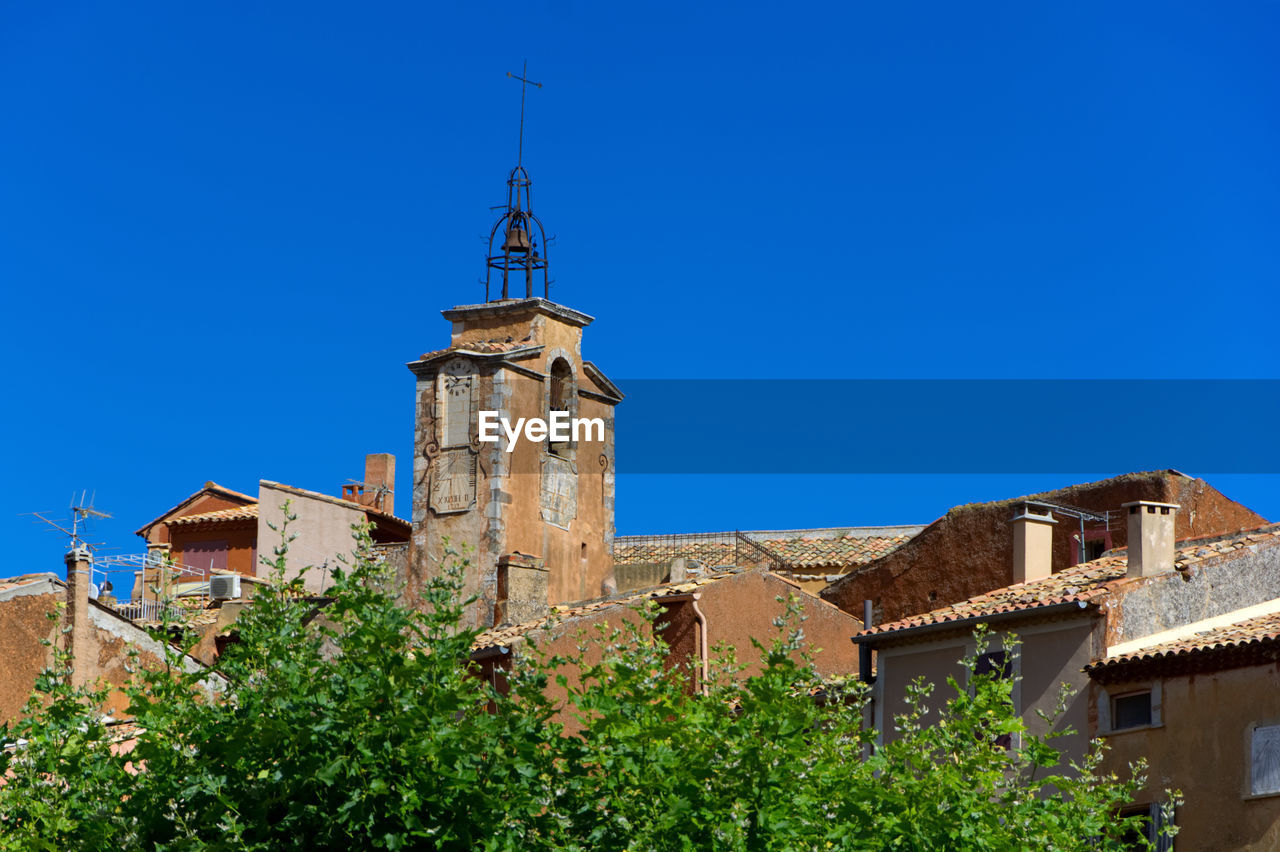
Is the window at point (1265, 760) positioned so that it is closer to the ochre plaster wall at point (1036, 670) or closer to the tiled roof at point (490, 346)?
the ochre plaster wall at point (1036, 670)

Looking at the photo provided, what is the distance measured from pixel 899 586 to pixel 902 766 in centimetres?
1860

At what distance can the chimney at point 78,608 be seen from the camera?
31.5 meters

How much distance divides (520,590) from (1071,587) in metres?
10.5

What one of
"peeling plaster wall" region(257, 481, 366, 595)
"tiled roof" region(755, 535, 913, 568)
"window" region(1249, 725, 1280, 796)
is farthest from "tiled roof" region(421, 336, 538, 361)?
"window" region(1249, 725, 1280, 796)

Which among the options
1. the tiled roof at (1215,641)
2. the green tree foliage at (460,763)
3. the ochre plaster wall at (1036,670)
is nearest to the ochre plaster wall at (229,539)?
the ochre plaster wall at (1036,670)

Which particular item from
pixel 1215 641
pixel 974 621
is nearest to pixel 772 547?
pixel 974 621

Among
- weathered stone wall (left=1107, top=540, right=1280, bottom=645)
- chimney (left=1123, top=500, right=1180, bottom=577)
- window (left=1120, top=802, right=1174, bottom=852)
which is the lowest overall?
window (left=1120, top=802, right=1174, bottom=852)

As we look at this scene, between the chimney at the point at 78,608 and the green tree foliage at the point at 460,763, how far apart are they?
578 inches

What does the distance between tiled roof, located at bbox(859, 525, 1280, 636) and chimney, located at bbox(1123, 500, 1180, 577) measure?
229mm

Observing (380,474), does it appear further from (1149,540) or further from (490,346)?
(1149,540)

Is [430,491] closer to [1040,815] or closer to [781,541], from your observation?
[781,541]

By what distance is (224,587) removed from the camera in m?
37.7

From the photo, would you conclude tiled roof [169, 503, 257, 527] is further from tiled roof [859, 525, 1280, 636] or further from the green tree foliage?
the green tree foliage

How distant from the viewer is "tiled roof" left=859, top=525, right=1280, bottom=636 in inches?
993
